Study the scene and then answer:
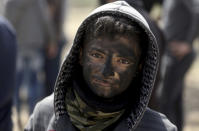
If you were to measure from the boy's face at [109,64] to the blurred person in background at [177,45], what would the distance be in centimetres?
311

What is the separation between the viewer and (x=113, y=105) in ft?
9.20

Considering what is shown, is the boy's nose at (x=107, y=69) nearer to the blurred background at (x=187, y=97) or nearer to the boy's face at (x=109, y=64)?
the boy's face at (x=109, y=64)

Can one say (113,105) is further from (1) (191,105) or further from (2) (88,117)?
(1) (191,105)

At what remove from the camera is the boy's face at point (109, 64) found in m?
2.79

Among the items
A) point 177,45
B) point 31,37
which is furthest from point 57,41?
point 177,45

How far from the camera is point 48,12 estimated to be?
728 cm

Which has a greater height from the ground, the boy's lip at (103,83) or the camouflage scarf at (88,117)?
the boy's lip at (103,83)

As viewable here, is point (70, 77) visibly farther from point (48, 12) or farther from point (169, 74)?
point (48, 12)

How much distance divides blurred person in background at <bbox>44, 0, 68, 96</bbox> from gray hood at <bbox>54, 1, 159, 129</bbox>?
4362 mm

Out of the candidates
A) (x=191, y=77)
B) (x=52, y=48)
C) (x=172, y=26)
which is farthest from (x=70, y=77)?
(x=191, y=77)

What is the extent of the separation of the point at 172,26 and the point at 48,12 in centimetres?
191

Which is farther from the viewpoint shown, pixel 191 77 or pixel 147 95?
pixel 191 77

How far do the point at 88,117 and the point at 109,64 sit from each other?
0.91 feet

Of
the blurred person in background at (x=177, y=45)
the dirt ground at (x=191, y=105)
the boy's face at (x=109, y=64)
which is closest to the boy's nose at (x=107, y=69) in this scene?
the boy's face at (x=109, y=64)
